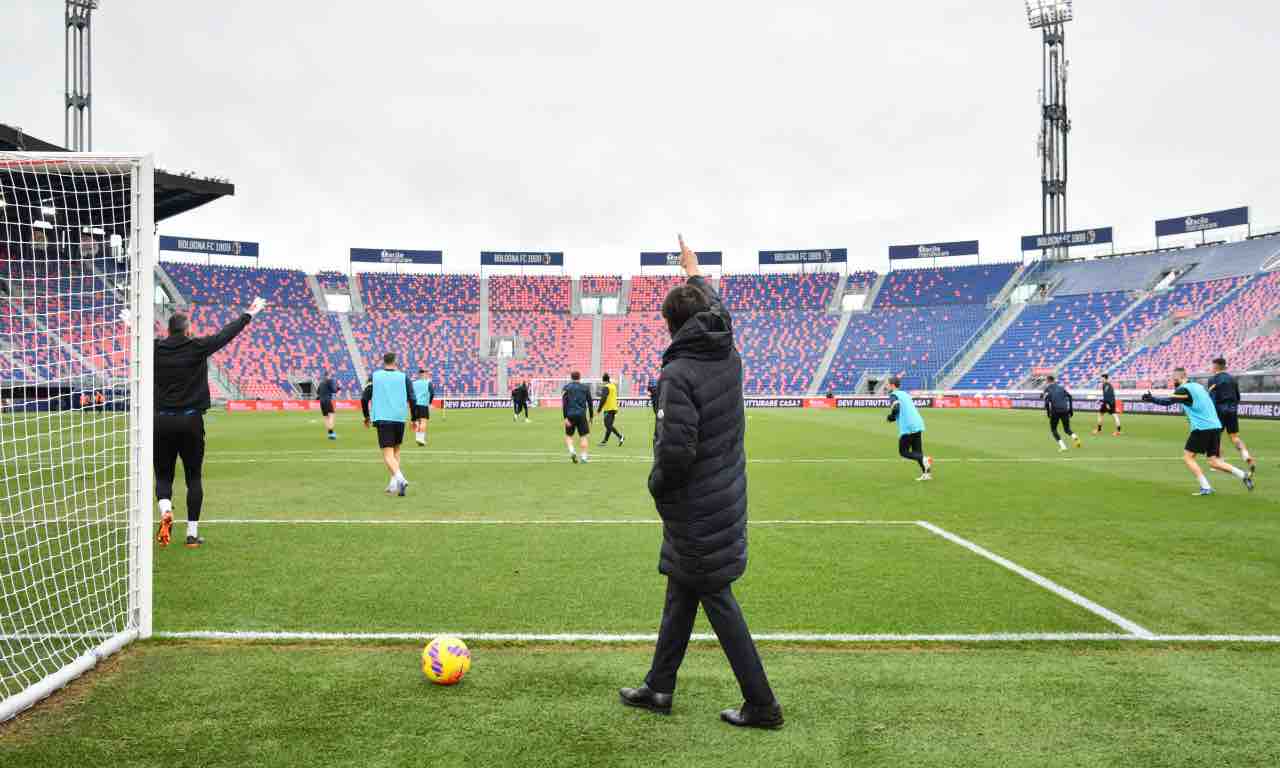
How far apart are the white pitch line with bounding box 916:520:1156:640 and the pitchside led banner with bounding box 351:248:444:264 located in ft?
229

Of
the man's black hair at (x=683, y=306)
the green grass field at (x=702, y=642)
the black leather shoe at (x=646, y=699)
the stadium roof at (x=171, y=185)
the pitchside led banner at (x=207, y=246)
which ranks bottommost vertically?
the green grass field at (x=702, y=642)

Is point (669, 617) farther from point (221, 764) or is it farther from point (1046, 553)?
point (1046, 553)

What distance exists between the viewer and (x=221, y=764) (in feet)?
11.7

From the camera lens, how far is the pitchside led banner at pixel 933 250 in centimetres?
7112

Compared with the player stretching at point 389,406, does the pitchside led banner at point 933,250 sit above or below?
above

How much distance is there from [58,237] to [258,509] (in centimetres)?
414

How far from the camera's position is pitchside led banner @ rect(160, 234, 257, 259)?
65.8 m

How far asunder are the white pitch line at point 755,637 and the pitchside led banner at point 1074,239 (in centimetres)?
6800

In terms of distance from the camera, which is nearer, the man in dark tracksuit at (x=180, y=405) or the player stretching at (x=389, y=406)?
the man in dark tracksuit at (x=180, y=405)

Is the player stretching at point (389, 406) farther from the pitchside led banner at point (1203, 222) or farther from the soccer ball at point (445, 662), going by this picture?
the pitchside led banner at point (1203, 222)

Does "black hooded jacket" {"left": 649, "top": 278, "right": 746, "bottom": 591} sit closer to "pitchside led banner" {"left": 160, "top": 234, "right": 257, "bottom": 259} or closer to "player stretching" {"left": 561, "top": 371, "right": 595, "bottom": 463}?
"player stretching" {"left": 561, "top": 371, "right": 595, "bottom": 463}

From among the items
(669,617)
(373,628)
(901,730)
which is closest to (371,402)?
(373,628)

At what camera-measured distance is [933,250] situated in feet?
235

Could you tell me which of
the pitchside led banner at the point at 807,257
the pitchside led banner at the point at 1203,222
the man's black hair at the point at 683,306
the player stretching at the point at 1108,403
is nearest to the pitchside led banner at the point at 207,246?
the pitchside led banner at the point at 807,257
